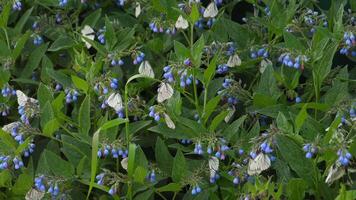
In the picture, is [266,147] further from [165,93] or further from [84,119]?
[84,119]

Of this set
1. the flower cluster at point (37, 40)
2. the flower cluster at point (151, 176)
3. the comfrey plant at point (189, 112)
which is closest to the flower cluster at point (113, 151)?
the comfrey plant at point (189, 112)

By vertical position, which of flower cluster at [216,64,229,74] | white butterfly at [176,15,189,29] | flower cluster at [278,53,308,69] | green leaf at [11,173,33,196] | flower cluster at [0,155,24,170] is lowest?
green leaf at [11,173,33,196]

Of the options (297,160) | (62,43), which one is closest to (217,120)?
(297,160)

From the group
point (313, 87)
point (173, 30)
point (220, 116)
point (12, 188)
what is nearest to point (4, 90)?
point (12, 188)

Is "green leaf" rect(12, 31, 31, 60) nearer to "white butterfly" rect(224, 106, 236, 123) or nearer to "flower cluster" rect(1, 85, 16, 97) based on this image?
"flower cluster" rect(1, 85, 16, 97)

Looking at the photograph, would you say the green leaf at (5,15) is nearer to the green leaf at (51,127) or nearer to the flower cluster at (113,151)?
the green leaf at (51,127)

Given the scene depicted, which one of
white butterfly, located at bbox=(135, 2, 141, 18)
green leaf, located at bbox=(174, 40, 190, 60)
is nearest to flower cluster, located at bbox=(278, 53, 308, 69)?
green leaf, located at bbox=(174, 40, 190, 60)

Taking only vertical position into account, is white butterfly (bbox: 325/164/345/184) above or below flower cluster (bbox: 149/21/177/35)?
below
